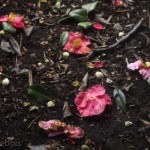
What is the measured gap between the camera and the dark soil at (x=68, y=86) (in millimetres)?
1865

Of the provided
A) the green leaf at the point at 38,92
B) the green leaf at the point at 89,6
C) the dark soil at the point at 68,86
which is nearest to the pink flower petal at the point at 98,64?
the dark soil at the point at 68,86

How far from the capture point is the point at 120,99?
6.66 ft

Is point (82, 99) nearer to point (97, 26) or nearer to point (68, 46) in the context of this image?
point (68, 46)

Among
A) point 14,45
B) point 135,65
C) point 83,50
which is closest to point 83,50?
point 83,50

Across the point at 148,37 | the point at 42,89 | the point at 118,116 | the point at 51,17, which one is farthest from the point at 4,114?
the point at 148,37

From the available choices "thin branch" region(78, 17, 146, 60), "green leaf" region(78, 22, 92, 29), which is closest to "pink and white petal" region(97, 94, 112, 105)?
"thin branch" region(78, 17, 146, 60)

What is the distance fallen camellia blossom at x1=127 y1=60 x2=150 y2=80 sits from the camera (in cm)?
217

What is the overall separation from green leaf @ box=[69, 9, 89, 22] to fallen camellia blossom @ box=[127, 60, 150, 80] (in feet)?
1.76

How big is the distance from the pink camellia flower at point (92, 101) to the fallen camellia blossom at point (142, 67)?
29 cm

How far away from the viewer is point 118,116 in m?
1.98

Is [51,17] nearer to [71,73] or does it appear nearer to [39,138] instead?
[71,73]

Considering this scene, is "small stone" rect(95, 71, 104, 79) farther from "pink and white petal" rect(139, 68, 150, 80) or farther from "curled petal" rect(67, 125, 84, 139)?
"curled petal" rect(67, 125, 84, 139)

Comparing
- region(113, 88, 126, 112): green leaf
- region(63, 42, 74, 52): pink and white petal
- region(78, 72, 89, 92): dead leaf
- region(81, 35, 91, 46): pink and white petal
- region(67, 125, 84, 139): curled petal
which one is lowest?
region(67, 125, 84, 139): curled petal

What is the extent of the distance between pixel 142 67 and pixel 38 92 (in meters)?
0.67
